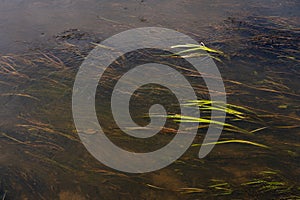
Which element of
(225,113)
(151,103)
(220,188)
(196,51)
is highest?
(196,51)

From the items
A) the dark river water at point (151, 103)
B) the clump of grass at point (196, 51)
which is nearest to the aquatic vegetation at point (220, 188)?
the dark river water at point (151, 103)

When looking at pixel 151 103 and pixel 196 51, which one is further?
pixel 196 51

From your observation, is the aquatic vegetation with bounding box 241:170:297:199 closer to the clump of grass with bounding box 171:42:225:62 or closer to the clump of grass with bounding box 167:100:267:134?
the clump of grass with bounding box 167:100:267:134

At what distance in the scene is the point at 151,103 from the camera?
3037mm

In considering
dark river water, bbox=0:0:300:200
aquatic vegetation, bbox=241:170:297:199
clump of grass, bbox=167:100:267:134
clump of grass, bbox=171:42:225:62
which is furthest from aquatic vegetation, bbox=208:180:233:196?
clump of grass, bbox=171:42:225:62

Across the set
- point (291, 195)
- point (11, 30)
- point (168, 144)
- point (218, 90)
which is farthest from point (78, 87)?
point (291, 195)

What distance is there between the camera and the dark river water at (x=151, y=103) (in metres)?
2.28

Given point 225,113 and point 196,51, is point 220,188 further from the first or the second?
point 196,51

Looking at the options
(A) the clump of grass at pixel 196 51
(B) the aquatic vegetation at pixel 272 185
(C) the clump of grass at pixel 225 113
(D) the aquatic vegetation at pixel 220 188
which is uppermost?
(A) the clump of grass at pixel 196 51

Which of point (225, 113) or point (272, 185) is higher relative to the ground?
point (225, 113)

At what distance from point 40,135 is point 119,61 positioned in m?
1.50

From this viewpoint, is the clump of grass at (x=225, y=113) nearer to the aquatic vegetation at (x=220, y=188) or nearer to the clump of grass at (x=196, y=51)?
the aquatic vegetation at (x=220, y=188)

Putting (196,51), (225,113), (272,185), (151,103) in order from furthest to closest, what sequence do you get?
1. (196,51)
2. (151,103)
3. (225,113)
4. (272,185)

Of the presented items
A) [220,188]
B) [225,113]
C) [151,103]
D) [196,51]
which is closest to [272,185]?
[220,188]
